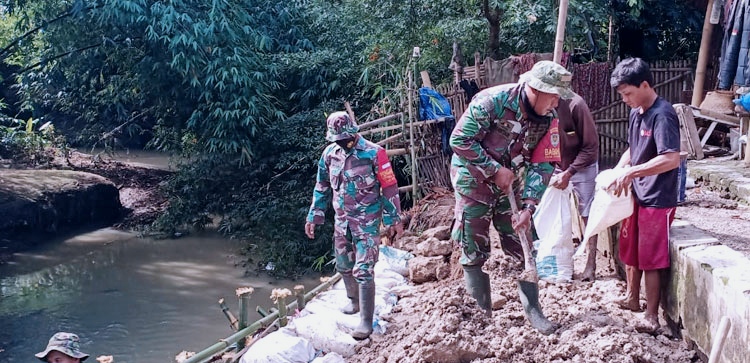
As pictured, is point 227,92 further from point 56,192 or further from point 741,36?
point 741,36

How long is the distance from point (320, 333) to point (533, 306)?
4.42ft

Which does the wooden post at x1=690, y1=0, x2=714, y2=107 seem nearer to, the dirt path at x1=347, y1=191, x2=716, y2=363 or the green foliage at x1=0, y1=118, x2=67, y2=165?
the dirt path at x1=347, y1=191, x2=716, y2=363

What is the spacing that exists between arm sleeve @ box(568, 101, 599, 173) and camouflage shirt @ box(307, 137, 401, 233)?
126cm

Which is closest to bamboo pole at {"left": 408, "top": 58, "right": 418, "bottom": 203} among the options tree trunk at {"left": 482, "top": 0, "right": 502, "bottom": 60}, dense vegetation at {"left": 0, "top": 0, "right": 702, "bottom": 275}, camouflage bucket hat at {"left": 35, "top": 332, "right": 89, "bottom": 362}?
dense vegetation at {"left": 0, "top": 0, "right": 702, "bottom": 275}

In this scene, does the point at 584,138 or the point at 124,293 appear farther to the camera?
the point at 124,293

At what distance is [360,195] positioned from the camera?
14.3ft

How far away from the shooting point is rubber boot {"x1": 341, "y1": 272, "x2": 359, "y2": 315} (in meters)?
4.72

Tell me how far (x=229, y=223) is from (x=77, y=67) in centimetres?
395

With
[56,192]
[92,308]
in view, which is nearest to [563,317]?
[92,308]

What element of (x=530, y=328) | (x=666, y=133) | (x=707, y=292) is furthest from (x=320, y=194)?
(x=707, y=292)

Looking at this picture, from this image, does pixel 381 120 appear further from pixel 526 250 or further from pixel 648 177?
pixel 648 177

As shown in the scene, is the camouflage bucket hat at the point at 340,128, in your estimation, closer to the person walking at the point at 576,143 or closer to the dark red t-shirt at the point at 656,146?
the person walking at the point at 576,143

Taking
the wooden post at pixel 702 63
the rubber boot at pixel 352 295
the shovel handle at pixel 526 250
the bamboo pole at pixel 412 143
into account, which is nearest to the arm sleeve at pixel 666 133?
the shovel handle at pixel 526 250

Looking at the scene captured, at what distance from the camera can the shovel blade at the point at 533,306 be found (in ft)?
12.5
